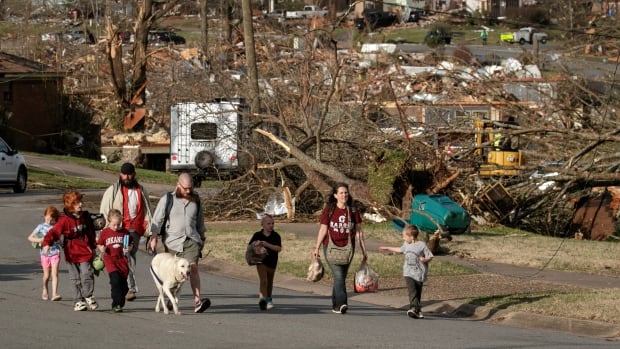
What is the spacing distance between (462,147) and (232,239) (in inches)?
235

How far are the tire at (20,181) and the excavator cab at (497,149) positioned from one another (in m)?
12.9

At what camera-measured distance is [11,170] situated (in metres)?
29.5

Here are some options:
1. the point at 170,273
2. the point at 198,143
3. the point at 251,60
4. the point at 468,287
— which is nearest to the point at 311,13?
the point at 198,143

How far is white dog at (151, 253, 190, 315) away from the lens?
38.2ft

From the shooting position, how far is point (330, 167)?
23203mm

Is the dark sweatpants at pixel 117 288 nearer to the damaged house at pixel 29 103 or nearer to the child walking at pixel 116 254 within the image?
the child walking at pixel 116 254

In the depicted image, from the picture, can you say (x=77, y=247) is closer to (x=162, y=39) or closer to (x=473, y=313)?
(x=473, y=313)

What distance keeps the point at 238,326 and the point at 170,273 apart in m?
0.94

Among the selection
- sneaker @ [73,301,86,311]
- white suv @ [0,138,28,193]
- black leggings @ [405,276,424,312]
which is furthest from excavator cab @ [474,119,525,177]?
white suv @ [0,138,28,193]

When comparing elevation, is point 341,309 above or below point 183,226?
below

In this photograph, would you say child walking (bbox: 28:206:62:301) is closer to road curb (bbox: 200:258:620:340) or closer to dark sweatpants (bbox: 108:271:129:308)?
dark sweatpants (bbox: 108:271:129:308)

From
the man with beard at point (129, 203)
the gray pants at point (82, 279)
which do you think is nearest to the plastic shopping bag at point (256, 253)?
the man with beard at point (129, 203)

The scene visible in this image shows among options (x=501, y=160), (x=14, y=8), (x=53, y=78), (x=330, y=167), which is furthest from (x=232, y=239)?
(x=14, y=8)

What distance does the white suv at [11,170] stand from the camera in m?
29.2
